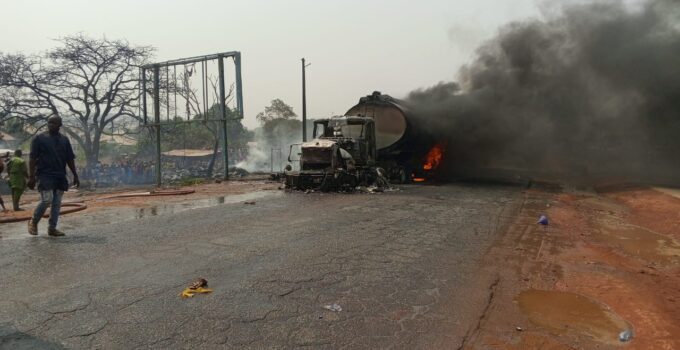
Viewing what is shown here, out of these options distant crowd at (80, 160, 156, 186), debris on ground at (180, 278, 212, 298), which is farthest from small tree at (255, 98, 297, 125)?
debris on ground at (180, 278, 212, 298)

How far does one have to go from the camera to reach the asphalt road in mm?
3174

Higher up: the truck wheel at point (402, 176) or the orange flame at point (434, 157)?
the orange flame at point (434, 157)

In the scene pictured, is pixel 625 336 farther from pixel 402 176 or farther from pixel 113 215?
pixel 402 176

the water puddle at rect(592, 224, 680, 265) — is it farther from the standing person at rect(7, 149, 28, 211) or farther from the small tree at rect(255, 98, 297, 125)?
the small tree at rect(255, 98, 297, 125)

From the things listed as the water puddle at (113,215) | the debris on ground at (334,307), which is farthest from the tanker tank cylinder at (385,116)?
the debris on ground at (334,307)

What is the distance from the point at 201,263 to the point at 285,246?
1239 mm

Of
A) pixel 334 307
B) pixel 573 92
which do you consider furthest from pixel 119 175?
pixel 334 307

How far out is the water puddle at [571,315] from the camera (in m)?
3.54

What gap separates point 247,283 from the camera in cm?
430

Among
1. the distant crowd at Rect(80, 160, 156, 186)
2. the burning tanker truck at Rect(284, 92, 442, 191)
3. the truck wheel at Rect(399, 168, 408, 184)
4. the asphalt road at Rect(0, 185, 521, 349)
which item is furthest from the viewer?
the distant crowd at Rect(80, 160, 156, 186)

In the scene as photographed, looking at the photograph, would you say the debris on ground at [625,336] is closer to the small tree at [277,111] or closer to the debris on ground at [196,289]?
the debris on ground at [196,289]

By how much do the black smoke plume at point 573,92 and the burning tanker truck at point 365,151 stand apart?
1.26 m

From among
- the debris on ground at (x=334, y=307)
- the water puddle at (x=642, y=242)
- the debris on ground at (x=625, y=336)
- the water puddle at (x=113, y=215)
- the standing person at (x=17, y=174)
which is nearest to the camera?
the debris on ground at (x=625, y=336)

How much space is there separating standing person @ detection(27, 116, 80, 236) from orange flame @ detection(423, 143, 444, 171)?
47.7ft
